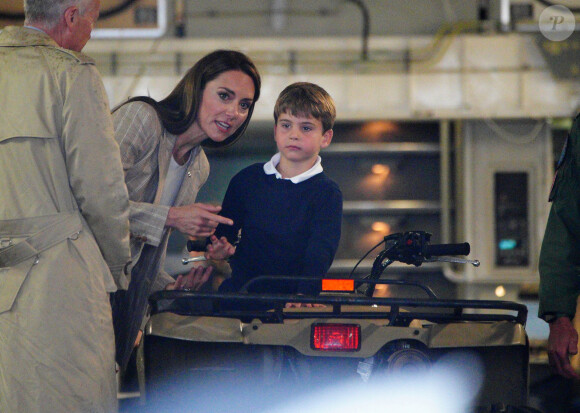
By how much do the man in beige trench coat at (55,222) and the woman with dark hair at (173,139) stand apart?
610 mm

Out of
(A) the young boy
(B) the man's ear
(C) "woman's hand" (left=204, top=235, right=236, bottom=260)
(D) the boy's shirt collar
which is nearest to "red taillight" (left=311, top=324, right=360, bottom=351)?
(A) the young boy

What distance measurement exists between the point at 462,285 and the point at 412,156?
1.79 meters

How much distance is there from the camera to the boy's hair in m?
3.47

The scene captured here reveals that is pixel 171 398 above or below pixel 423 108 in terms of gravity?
below

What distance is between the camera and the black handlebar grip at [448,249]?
3002 millimetres

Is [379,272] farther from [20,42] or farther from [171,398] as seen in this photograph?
[20,42]

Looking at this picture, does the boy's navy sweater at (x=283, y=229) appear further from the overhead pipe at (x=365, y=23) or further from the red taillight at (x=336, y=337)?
the overhead pipe at (x=365, y=23)

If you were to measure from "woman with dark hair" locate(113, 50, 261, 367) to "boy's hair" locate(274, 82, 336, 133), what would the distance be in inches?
5.3

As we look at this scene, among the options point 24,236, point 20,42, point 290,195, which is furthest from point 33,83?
point 290,195

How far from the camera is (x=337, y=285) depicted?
2.76m

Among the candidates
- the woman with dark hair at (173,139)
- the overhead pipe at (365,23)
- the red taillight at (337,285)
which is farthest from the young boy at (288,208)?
the overhead pipe at (365,23)

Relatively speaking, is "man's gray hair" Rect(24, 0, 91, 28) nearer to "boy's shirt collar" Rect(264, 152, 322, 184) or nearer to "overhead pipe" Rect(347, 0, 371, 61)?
"boy's shirt collar" Rect(264, 152, 322, 184)

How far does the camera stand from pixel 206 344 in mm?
2746

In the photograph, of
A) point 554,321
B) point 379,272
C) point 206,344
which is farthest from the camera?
point 379,272
